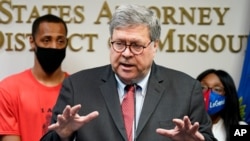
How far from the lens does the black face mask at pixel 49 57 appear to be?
3150 mm

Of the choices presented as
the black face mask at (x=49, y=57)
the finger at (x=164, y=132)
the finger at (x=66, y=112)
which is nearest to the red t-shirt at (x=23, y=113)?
the black face mask at (x=49, y=57)

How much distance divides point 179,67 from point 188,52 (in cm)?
15

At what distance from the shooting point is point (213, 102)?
333 centimetres

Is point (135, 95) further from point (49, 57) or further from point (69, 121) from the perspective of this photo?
point (49, 57)

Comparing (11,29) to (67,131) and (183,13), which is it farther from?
(67,131)

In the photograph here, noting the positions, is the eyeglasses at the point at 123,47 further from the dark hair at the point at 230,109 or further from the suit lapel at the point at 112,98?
the dark hair at the point at 230,109

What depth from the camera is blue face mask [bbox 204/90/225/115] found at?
332 centimetres

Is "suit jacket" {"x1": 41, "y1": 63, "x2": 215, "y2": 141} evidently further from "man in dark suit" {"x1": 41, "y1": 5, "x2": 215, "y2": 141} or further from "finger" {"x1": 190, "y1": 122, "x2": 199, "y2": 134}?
"finger" {"x1": 190, "y1": 122, "x2": 199, "y2": 134}

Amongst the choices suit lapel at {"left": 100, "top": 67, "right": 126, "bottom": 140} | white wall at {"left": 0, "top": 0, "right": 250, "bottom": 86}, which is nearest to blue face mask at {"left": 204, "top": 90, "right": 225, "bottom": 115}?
white wall at {"left": 0, "top": 0, "right": 250, "bottom": 86}

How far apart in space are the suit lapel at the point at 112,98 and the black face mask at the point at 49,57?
1.12m

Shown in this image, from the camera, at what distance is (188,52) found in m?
3.89

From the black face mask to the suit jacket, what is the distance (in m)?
1.09

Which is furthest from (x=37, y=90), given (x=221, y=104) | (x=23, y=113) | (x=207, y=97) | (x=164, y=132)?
(x=164, y=132)

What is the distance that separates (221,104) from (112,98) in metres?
1.56
